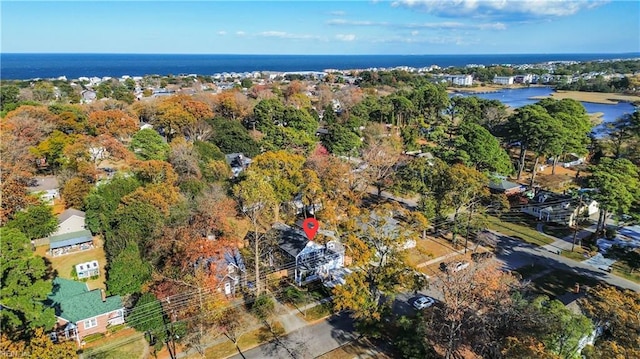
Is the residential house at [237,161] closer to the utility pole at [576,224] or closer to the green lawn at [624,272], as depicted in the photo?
the utility pole at [576,224]

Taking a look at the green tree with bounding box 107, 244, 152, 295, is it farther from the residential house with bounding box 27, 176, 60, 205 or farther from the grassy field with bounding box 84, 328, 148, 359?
the residential house with bounding box 27, 176, 60, 205

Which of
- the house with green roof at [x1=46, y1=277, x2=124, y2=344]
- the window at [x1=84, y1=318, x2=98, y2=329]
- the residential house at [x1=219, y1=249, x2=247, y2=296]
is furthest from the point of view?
the residential house at [x1=219, y1=249, x2=247, y2=296]

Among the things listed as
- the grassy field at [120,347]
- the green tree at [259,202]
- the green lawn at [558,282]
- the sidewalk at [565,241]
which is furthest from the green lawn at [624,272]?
the grassy field at [120,347]

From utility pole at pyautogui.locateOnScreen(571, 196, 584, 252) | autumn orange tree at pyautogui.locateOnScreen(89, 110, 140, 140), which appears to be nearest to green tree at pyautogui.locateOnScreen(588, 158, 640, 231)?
utility pole at pyautogui.locateOnScreen(571, 196, 584, 252)

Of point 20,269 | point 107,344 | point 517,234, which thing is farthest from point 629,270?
point 20,269

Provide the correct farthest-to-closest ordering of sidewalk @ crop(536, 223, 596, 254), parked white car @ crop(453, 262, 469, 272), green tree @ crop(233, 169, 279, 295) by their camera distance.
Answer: sidewalk @ crop(536, 223, 596, 254)
green tree @ crop(233, 169, 279, 295)
parked white car @ crop(453, 262, 469, 272)

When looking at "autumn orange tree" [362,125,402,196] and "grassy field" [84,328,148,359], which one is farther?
"autumn orange tree" [362,125,402,196]

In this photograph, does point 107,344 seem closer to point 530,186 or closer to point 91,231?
point 91,231
